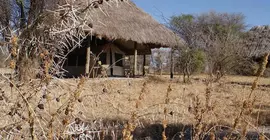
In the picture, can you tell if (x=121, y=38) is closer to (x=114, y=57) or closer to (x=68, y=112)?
(x=114, y=57)

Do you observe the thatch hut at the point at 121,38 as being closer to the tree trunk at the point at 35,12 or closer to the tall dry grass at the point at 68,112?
the tree trunk at the point at 35,12

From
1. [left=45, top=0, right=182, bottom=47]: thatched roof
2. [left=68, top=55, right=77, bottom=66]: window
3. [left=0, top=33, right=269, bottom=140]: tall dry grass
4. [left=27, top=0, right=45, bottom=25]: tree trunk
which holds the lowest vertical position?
[left=0, top=33, right=269, bottom=140]: tall dry grass

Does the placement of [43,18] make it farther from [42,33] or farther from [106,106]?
[106,106]

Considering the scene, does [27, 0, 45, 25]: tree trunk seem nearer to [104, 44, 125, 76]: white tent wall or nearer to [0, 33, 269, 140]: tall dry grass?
[0, 33, 269, 140]: tall dry grass

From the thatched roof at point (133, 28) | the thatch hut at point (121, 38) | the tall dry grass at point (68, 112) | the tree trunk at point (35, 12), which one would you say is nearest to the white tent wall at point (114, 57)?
the thatch hut at point (121, 38)

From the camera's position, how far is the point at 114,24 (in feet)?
42.7

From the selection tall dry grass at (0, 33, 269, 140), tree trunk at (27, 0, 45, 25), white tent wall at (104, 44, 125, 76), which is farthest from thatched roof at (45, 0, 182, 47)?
tall dry grass at (0, 33, 269, 140)

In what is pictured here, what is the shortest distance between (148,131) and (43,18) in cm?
342

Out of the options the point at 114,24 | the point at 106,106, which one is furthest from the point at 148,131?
the point at 114,24

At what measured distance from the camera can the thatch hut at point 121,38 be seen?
42.6 feet

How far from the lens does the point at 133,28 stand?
13.9 m

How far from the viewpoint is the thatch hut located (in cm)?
1299

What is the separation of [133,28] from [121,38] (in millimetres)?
1247

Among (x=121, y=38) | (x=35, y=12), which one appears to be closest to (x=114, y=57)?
(x=121, y=38)
